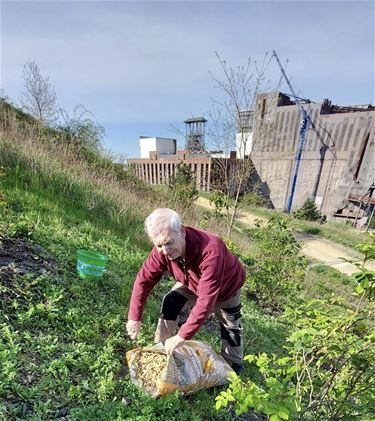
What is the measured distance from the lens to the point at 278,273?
466 centimetres

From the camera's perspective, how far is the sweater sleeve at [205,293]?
1.77 meters

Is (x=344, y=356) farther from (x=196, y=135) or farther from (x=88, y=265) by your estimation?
(x=196, y=135)

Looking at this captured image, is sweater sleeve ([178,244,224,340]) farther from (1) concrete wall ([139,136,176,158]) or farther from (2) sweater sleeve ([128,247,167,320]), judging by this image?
(1) concrete wall ([139,136,176,158])

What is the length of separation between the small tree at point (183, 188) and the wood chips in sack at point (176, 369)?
20.6 ft

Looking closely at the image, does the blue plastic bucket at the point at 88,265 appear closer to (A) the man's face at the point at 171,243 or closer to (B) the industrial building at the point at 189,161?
(A) the man's face at the point at 171,243

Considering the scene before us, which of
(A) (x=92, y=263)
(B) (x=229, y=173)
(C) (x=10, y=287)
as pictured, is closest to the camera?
(C) (x=10, y=287)

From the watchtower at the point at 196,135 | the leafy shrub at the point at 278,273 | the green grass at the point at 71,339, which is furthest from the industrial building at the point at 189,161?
the green grass at the point at 71,339

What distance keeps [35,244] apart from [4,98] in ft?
26.7

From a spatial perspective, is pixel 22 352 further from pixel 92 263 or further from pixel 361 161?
pixel 361 161

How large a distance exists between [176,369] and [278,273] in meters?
3.22

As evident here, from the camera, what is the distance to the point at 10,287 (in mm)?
2184

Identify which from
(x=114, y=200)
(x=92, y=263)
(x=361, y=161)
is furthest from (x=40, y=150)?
(x=361, y=161)

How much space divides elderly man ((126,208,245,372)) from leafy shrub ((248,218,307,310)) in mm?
2453

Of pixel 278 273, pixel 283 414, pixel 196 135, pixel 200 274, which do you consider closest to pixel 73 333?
pixel 200 274
